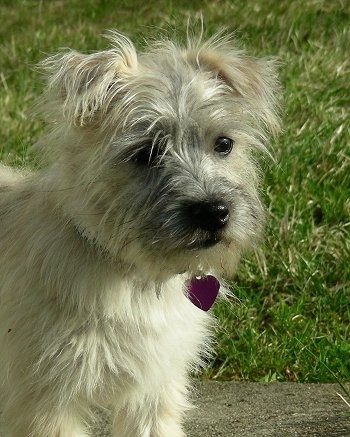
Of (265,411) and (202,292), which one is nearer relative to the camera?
(202,292)

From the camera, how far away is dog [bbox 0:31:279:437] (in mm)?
3062

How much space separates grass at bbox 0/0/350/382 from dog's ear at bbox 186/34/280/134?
112cm

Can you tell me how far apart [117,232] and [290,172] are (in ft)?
7.39

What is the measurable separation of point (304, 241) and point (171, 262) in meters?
1.93

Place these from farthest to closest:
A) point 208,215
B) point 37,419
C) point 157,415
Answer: point 157,415, point 37,419, point 208,215

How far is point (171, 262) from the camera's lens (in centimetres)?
300

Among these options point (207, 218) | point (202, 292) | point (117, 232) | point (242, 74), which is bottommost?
point (202, 292)

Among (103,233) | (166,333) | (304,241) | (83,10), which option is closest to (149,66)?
(103,233)

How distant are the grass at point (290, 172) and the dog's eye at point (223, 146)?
3.54 feet

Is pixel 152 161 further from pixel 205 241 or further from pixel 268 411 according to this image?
pixel 268 411

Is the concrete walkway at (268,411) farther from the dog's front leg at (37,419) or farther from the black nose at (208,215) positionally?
the black nose at (208,215)

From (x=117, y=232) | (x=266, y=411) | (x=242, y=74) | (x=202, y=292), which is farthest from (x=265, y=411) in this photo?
(x=242, y=74)

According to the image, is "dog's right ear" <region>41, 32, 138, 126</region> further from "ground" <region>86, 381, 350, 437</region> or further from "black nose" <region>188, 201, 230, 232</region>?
"ground" <region>86, 381, 350, 437</region>

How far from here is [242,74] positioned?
134 inches
